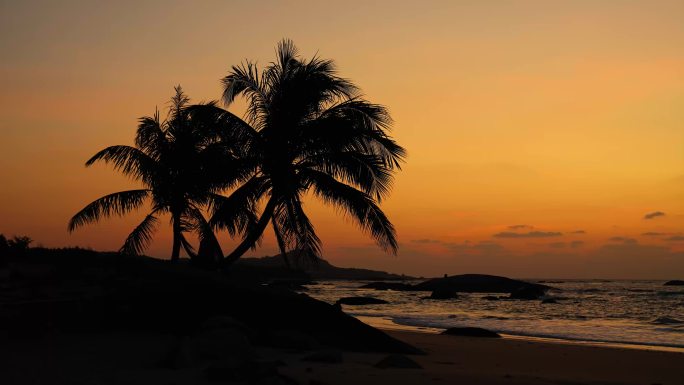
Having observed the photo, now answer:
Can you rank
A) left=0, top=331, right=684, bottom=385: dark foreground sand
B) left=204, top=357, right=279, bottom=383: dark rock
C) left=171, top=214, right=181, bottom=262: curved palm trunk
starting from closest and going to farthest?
1. left=204, top=357, right=279, bottom=383: dark rock
2. left=0, top=331, right=684, bottom=385: dark foreground sand
3. left=171, top=214, right=181, bottom=262: curved palm trunk

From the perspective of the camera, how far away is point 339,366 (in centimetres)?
1066

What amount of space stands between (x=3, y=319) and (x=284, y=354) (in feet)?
15.7

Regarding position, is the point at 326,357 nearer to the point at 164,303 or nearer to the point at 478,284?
the point at 164,303

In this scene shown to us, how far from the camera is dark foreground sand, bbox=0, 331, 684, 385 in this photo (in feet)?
28.7

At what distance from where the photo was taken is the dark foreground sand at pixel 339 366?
28.7 feet

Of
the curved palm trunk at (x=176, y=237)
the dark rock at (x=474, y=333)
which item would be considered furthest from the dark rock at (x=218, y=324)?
the curved palm trunk at (x=176, y=237)

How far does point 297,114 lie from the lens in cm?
1797

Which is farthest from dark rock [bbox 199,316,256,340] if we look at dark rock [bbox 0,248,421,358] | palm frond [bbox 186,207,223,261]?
palm frond [bbox 186,207,223,261]

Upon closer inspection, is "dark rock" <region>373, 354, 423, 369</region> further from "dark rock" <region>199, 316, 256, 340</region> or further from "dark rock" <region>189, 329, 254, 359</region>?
"dark rock" <region>199, 316, 256, 340</region>

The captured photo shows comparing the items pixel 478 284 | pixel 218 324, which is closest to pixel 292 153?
pixel 218 324

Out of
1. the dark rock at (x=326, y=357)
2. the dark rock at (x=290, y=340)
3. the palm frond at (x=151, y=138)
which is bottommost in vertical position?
the dark rock at (x=326, y=357)

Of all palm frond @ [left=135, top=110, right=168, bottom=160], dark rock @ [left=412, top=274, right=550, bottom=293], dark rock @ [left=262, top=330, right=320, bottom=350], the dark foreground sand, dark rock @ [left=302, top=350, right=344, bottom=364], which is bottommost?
the dark foreground sand

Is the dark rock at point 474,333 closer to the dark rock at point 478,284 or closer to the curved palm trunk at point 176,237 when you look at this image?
the curved palm trunk at point 176,237

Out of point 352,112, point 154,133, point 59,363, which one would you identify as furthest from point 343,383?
point 154,133
